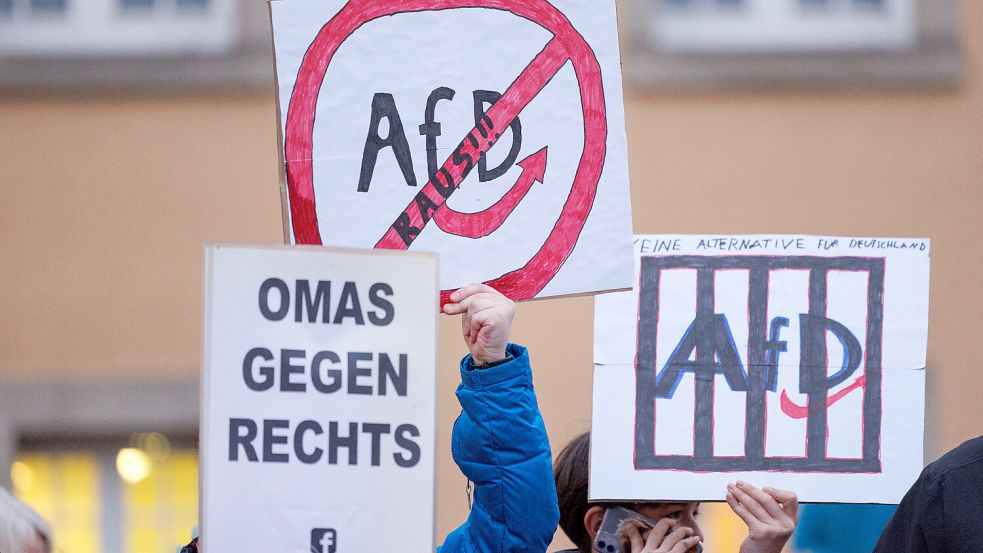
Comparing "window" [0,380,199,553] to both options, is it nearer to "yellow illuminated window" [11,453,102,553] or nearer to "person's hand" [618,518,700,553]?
"yellow illuminated window" [11,453,102,553]

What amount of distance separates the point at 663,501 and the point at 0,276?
379cm

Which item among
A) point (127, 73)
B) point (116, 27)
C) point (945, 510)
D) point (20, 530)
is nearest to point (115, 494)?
point (127, 73)

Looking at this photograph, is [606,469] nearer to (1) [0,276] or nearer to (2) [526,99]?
(2) [526,99]

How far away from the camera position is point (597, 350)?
264 centimetres

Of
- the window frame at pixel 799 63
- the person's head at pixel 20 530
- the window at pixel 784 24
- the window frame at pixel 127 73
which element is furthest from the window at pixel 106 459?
the person's head at pixel 20 530

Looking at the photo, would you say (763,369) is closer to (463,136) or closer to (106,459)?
(463,136)

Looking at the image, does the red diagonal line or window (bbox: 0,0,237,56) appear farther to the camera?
window (bbox: 0,0,237,56)

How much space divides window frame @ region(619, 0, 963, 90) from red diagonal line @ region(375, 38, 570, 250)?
301cm

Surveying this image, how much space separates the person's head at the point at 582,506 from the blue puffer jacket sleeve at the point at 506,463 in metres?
0.42

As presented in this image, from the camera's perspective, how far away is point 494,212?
241 cm

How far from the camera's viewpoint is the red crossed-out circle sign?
2.37 metres

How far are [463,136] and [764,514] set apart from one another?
0.89 m

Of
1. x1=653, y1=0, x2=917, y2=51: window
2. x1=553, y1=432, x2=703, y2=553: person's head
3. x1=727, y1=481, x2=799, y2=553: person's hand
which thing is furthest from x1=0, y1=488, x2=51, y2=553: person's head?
x1=653, y1=0, x2=917, y2=51: window

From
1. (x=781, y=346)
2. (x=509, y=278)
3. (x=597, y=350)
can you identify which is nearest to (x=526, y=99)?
(x=509, y=278)
